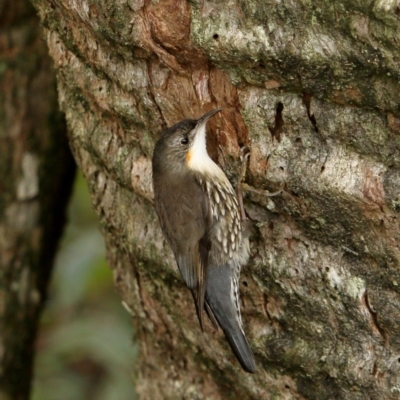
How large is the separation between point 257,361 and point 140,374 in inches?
42.4

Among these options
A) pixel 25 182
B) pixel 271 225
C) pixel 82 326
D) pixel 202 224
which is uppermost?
pixel 271 225

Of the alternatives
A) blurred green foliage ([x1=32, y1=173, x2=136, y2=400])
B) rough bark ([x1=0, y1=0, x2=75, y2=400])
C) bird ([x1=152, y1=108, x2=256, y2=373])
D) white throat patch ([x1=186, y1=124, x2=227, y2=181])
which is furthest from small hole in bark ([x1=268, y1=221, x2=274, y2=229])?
blurred green foliage ([x1=32, y1=173, x2=136, y2=400])

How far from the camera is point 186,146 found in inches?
138

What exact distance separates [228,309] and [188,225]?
0.41 metres

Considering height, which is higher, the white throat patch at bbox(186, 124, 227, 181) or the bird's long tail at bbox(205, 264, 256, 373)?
the white throat patch at bbox(186, 124, 227, 181)

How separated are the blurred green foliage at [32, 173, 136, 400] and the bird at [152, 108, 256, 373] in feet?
4.48

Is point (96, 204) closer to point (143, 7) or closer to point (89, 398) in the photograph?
point (143, 7)

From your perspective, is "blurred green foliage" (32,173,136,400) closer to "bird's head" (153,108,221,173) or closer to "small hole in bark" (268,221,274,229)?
→ "bird's head" (153,108,221,173)

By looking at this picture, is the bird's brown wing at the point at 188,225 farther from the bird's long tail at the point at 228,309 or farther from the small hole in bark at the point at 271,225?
the small hole in bark at the point at 271,225

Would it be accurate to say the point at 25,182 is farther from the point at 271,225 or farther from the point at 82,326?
the point at 271,225

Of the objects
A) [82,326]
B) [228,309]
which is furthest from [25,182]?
[228,309]

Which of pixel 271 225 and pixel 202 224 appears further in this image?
pixel 202 224

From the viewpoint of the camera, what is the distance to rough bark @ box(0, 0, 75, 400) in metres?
4.32

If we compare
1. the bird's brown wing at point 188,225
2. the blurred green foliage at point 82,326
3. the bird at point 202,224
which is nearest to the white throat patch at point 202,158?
the bird at point 202,224
